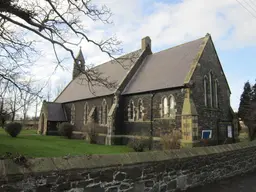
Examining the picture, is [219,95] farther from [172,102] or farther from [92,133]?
[92,133]

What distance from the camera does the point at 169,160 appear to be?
6305 millimetres

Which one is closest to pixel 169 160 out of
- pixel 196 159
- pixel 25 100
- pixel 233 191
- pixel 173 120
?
pixel 196 159

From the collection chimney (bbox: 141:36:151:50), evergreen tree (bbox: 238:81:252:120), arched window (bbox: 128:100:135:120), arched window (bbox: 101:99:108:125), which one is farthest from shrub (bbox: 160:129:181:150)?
evergreen tree (bbox: 238:81:252:120)

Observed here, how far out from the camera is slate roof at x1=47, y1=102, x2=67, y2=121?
34.3 metres

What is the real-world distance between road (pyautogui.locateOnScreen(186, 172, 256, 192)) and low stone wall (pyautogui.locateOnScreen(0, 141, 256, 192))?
0.22 m

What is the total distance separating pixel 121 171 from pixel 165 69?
60.0ft

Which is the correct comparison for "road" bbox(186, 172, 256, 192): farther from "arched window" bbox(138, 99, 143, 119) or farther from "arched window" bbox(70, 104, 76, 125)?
"arched window" bbox(70, 104, 76, 125)

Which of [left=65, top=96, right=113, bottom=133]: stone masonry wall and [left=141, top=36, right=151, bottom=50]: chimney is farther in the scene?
[left=141, top=36, right=151, bottom=50]: chimney

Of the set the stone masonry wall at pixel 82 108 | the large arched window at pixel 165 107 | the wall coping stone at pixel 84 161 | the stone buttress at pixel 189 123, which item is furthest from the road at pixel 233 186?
the stone masonry wall at pixel 82 108

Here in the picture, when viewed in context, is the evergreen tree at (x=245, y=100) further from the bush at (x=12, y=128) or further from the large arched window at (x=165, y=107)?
the bush at (x=12, y=128)

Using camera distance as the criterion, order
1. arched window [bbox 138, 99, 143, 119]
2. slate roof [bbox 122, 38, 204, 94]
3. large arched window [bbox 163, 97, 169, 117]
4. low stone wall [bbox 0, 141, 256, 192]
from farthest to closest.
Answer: arched window [bbox 138, 99, 143, 119]
slate roof [bbox 122, 38, 204, 94]
large arched window [bbox 163, 97, 169, 117]
low stone wall [bbox 0, 141, 256, 192]

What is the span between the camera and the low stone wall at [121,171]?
409 cm

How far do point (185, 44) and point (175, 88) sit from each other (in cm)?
765

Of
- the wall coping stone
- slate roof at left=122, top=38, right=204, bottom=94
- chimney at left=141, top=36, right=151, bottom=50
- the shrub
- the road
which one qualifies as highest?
chimney at left=141, top=36, right=151, bottom=50
